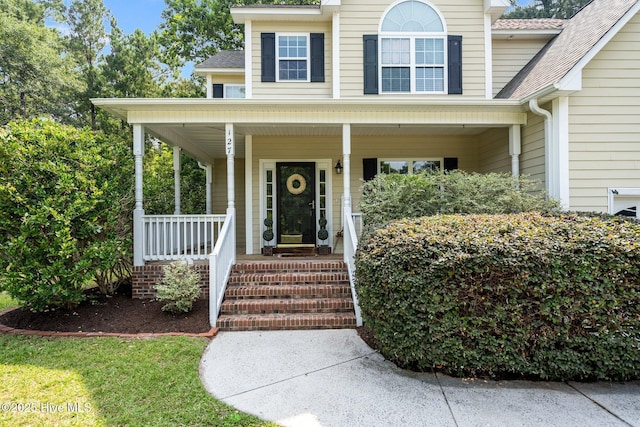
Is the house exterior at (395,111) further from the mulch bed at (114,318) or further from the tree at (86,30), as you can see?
→ the tree at (86,30)

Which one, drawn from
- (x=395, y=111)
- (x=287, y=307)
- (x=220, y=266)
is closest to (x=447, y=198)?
(x=395, y=111)

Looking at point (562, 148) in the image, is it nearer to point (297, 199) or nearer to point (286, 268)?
point (286, 268)

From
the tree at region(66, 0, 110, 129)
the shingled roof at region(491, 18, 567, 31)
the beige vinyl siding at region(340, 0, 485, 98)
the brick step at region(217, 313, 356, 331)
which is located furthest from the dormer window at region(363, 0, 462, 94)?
the tree at region(66, 0, 110, 129)

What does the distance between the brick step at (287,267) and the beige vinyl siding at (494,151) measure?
428 centimetres

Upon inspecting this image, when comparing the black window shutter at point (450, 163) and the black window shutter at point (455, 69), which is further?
the black window shutter at point (450, 163)

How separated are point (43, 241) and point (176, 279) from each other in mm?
1843

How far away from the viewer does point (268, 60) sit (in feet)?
26.1

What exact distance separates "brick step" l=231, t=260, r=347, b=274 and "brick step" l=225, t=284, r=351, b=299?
0.52 meters

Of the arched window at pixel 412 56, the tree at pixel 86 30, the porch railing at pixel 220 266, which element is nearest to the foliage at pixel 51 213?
the porch railing at pixel 220 266

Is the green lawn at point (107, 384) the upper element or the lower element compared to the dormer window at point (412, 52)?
lower

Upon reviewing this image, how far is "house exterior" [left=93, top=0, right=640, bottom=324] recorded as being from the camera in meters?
5.97

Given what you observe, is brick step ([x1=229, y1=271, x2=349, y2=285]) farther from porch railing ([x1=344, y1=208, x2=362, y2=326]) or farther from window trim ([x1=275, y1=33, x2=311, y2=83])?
window trim ([x1=275, y1=33, x2=311, y2=83])

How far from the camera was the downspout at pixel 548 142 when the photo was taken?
19.6 ft

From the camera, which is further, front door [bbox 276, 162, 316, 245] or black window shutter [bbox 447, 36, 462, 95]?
front door [bbox 276, 162, 316, 245]
